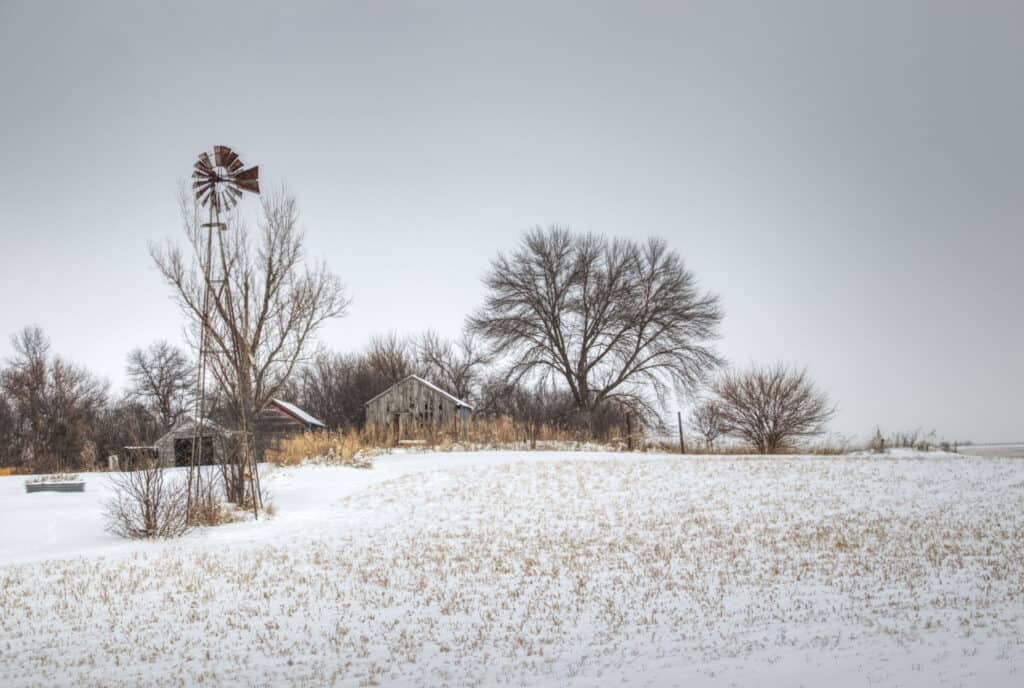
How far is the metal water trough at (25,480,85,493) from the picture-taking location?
15.5 meters

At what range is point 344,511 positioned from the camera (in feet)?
48.3

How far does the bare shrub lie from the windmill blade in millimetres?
6088

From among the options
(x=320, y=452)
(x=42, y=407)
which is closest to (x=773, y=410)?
(x=320, y=452)

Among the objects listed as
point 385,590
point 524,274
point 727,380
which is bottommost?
point 385,590

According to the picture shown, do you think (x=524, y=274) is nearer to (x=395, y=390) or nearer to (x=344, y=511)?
(x=395, y=390)

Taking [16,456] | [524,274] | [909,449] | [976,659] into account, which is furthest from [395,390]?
[976,659]

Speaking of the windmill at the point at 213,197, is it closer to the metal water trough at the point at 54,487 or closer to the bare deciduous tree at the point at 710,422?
the metal water trough at the point at 54,487

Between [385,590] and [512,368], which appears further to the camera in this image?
[512,368]

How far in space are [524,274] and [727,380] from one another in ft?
43.1

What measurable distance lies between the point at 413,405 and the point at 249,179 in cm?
2452

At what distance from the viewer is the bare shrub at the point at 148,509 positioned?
482 inches

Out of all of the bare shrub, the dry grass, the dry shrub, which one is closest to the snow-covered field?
the bare shrub

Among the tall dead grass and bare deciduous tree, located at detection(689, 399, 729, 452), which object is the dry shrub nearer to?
the tall dead grass

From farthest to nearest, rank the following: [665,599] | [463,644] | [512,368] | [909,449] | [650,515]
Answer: [512,368] → [909,449] → [650,515] → [665,599] → [463,644]
